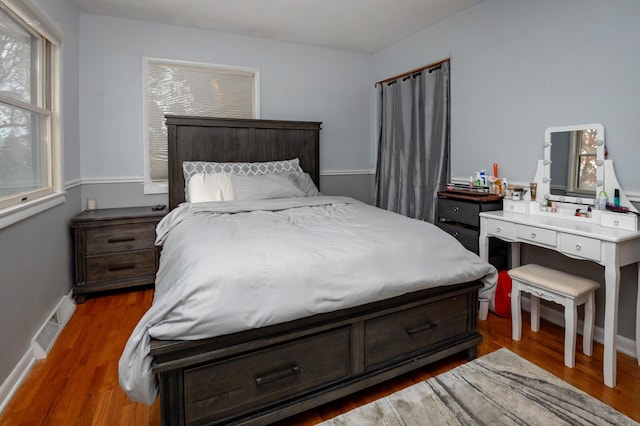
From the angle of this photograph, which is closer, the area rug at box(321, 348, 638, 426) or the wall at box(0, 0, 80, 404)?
the area rug at box(321, 348, 638, 426)

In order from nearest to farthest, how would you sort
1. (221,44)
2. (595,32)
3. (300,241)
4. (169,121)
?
1. (300,241)
2. (595,32)
3. (169,121)
4. (221,44)

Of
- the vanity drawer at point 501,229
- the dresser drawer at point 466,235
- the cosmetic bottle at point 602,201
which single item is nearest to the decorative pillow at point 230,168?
the dresser drawer at point 466,235

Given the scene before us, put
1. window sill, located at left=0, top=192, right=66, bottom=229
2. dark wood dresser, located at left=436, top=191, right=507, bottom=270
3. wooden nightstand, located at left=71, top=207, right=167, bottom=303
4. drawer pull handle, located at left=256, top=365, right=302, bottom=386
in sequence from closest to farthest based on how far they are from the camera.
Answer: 1. drawer pull handle, located at left=256, top=365, right=302, bottom=386
2. window sill, located at left=0, top=192, right=66, bottom=229
3. dark wood dresser, located at left=436, top=191, right=507, bottom=270
4. wooden nightstand, located at left=71, top=207, right=167, bottom=303

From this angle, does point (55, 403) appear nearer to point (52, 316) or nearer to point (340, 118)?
point (52, 316)

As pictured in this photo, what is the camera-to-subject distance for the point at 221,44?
3684 mm

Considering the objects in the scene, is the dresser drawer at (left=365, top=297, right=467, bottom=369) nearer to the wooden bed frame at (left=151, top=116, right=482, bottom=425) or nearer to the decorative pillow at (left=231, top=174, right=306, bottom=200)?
the wooden bed frame at (left=151, top=116, right=482, bottom=425)

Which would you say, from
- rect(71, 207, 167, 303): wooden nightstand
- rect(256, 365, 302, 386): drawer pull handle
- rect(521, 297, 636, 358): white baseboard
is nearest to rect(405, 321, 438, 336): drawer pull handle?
rect(256, 365, 302, 386): drawer pull handle

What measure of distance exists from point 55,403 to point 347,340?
137 cm

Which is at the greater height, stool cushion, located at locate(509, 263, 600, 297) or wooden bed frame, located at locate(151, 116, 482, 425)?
stool cushion, located at locate(509, 263, 600, 297)

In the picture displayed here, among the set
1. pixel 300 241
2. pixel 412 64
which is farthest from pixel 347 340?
pixel 412 64

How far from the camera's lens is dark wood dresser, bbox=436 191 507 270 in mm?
2686

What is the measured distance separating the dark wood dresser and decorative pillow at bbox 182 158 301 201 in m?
1.55

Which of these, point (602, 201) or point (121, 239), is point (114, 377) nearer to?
point (121, 239)

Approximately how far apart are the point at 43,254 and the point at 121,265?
0.79 meters
